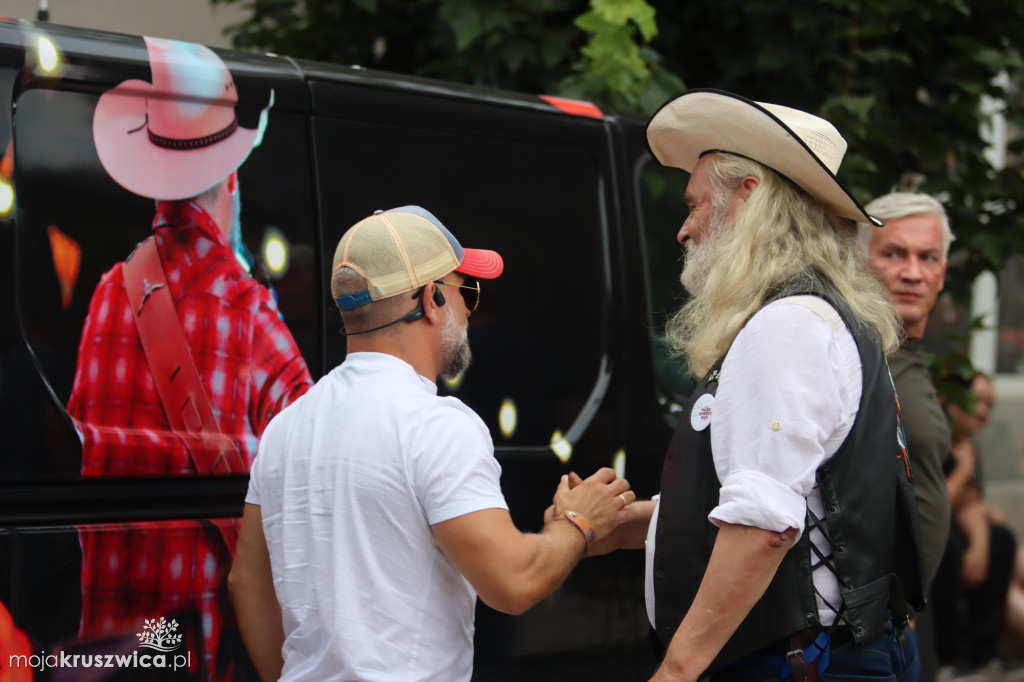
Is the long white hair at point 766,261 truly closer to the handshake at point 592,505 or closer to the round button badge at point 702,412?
the round button badge at point 702,412

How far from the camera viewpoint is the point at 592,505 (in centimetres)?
188

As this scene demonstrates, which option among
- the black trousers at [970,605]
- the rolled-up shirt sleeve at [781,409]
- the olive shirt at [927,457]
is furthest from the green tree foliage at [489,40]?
the black trousers at [970,605]

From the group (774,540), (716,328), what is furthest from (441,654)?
(716,328)

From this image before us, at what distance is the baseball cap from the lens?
1.70 m

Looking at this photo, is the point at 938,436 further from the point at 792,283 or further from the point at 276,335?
the point at 276,335

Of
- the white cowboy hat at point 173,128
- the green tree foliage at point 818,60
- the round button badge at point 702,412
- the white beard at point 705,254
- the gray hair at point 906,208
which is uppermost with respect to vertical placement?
the green tree foliage at point 818,60

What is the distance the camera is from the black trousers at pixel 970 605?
16.3 ft

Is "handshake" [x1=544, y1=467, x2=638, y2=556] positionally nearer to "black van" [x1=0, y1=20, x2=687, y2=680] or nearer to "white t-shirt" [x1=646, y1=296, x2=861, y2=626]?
"white t-shirt" [x1=646, y1=296, x2=861, y2=626]

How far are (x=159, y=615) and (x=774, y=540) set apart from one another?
1304 mm

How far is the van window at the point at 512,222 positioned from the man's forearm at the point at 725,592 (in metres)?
1.00

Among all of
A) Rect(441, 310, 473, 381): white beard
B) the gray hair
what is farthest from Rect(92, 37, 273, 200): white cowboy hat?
the gray hair

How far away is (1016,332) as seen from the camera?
7918 mm

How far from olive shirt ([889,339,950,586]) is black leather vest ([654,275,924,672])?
0.92 m

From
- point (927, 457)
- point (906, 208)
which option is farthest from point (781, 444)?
point (906, 208)
